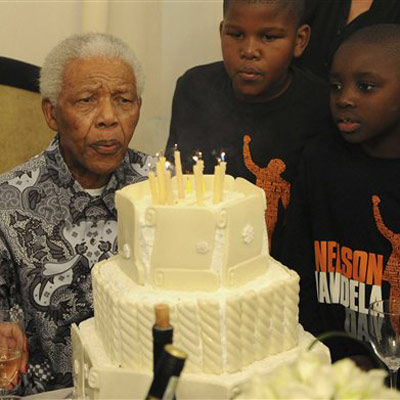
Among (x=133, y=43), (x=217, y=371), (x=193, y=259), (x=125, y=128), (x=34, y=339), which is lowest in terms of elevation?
(x=34, y=339)

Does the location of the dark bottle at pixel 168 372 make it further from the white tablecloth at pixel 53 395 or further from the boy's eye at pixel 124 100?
the boy's eye at pixel 124 100

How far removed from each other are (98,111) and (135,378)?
0.85 m

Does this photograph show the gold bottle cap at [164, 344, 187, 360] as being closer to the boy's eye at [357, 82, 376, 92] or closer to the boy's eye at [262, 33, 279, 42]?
the boy's eye at [357, 82, 376, 92]

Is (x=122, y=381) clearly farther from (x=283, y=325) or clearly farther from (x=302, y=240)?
(x=302, y=240)

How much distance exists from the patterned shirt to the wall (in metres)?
0.97

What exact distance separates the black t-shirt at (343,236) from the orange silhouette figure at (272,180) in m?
0.12

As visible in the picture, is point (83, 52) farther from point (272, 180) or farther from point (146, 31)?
point (146, 31)

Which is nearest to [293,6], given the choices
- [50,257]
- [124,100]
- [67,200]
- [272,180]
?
[272,180]

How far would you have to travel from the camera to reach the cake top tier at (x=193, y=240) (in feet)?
5.28

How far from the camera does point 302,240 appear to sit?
8.27 ft

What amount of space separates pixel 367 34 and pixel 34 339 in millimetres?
1199

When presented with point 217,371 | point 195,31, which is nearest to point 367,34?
point 195,31

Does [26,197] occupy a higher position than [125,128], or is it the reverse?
[125,128]

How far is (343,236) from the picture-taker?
2.42m
